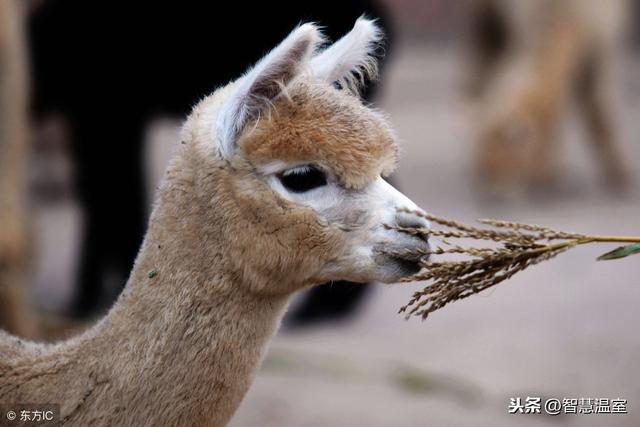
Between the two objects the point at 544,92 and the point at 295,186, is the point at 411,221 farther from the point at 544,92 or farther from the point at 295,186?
the point at 544,92

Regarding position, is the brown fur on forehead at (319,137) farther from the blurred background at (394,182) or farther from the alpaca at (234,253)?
the blurred background at (394,182)

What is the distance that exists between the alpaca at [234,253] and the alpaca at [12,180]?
2.22m

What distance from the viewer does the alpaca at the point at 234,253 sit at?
9.00ft

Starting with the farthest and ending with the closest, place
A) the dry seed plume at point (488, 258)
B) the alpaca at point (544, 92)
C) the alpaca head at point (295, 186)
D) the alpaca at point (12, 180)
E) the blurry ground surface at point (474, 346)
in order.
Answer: the alpaca at point (544, 92), the blurry ground surface at point (474, 346), the alpaca at point (12, 180), the alpaca head at point (295, 186), the dry seed plume at point (488, 258)

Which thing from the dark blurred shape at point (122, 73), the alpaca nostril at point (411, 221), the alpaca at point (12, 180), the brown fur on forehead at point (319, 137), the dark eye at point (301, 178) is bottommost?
the alpaca nostril at point (411, 221)

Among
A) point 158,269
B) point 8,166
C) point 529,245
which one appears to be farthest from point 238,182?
point 8,166

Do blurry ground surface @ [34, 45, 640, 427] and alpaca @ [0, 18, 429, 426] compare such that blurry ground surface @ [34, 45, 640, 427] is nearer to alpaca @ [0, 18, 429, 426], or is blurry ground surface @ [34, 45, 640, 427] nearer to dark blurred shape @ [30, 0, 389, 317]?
dark blurred shape @ [30, 0, 389, 317]

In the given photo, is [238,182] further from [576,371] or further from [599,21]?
[599,21]

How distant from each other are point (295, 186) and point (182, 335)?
0.49 m

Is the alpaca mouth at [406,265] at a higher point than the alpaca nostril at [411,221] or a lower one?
lower

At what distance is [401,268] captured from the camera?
9.17ft

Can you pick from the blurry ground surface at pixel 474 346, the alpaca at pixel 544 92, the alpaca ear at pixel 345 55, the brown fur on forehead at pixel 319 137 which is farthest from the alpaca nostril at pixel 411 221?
the alpaca at pixel 544 92

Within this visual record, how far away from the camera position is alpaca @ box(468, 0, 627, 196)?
9.68m

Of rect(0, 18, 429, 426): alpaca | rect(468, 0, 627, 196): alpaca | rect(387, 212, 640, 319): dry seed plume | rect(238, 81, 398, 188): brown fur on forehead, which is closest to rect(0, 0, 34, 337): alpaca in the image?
rect(0, 18, 429, 426): alpaca
